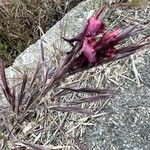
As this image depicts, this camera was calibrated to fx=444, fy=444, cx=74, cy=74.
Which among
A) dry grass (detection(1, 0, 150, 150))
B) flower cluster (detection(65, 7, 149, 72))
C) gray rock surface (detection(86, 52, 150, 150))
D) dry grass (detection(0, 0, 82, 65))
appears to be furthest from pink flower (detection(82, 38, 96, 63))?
dry grass (detection(0, 0, 82, 65))

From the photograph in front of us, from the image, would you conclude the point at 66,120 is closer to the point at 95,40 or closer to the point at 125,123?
the point at 125,123

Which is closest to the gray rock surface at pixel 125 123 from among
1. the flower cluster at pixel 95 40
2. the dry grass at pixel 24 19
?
the flower cluster at pixel 95 40

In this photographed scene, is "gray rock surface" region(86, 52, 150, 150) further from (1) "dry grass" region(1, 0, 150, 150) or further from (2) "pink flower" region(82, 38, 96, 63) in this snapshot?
(2) "pink flower" region(82, 38, 96, 63)

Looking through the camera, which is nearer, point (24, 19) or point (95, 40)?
point (95, 40)

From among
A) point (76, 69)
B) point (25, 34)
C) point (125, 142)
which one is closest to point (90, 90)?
point (76, 69)

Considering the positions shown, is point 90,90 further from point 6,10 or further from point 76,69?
point 6,10

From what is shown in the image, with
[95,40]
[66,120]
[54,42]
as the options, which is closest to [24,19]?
[54,42]

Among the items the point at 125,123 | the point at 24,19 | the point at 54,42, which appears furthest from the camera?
the point at 24,19
